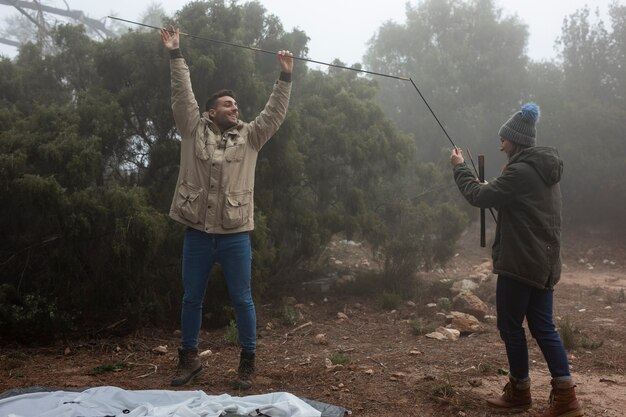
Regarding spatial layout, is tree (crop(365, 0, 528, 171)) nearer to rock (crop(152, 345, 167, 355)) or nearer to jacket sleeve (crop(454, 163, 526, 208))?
rock (crop(152, 345, 167, 355))

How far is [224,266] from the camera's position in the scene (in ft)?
12.2

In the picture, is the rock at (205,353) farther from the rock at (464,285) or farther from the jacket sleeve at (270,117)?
the rock at (464,285)

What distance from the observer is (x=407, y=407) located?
3480 mm

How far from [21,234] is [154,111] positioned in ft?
6.80

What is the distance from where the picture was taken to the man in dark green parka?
3078 mm

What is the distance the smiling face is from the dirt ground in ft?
5.85

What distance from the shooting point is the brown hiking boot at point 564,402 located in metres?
3.09

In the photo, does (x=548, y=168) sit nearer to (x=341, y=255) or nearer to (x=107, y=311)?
(x=107, y=311)

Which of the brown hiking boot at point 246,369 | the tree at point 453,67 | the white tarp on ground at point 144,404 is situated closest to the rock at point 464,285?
the brown hiking boot at point 246,369

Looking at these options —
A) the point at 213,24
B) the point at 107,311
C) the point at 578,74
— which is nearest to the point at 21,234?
the point at 107,311

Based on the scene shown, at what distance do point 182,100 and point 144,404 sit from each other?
193cm

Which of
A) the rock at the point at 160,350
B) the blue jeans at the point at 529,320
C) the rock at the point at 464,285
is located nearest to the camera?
the blue jeans at the point at 529,320

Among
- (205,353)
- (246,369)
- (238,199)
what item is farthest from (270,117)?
(205,353)

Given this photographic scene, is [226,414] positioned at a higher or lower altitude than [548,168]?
lower
